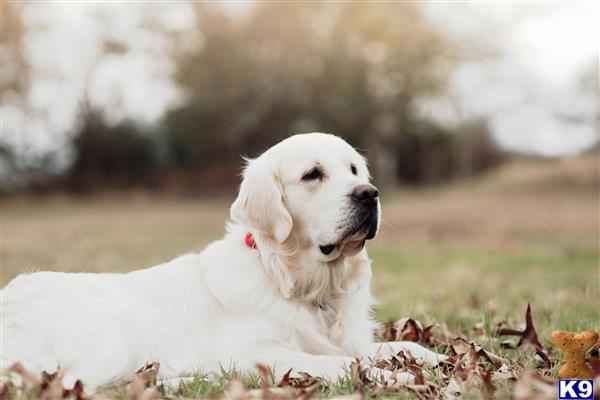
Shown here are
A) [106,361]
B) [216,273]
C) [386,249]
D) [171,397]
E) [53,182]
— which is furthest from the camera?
[53,182]

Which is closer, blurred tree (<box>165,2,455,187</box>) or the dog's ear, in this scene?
the dog's ear

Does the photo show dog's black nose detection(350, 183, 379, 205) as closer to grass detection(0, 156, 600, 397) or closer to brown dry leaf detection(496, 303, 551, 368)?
grass detection(0, 156, 600, 397)

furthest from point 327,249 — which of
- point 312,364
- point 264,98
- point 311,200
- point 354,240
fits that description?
point 264,98

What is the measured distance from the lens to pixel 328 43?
24.4 metres

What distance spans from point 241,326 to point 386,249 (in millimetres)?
8025

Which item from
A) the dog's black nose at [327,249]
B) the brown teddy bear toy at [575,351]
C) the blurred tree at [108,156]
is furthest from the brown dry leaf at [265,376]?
the blurred tree at [108,156]

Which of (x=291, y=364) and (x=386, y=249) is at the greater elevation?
(x=291, y=364)

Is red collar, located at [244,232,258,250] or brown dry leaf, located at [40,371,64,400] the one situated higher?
red collar, located at [244,232,258,250]

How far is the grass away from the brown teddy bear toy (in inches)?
12.2

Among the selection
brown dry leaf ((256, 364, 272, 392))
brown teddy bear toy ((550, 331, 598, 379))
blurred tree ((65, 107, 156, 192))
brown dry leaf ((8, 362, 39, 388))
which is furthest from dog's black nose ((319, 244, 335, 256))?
blurred tree ((65, 107, 156, 192))

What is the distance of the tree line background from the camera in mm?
23609

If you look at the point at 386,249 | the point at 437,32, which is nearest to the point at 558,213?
the point at 386,249

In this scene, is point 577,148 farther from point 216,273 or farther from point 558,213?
point 216,273

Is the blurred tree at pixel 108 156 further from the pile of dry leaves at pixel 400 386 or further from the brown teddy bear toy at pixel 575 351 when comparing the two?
the brown teddy bear toy at pixel 575 351
